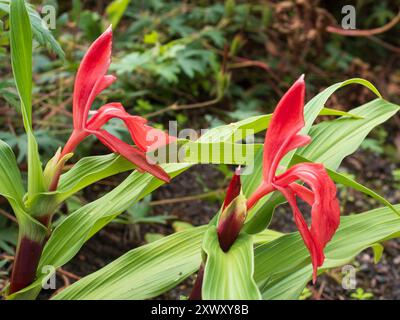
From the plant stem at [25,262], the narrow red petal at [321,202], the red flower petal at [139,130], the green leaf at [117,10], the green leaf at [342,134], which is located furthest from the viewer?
→ the green leaf at [117,10]

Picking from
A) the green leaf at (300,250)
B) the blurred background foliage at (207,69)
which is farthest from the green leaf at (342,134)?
the blurred background foliage at (207,69)

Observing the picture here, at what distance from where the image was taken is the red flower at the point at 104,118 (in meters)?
1.01

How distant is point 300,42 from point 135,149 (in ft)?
5.77

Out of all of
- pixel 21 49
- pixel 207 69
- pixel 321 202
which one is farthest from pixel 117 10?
pixel 321 202

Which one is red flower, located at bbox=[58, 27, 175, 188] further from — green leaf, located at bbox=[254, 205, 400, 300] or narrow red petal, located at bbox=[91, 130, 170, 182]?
green leaf, located at bbox=[254, 205, 400, 300]

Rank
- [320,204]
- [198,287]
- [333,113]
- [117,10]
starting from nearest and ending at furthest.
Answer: [320,204], [198,287], [333,113], [117,10]

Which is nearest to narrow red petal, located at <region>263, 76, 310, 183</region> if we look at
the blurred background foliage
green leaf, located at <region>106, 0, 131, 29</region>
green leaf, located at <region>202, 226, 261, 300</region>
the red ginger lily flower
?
the red ginger lily flower

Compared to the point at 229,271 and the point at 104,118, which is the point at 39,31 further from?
the point at 229,271

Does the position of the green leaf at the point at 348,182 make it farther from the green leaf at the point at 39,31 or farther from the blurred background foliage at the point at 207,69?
the blurred background foliage at the point at 207,69

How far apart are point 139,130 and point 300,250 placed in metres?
0.34

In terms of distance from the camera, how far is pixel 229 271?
3.20ft

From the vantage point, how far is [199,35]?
255 cm
